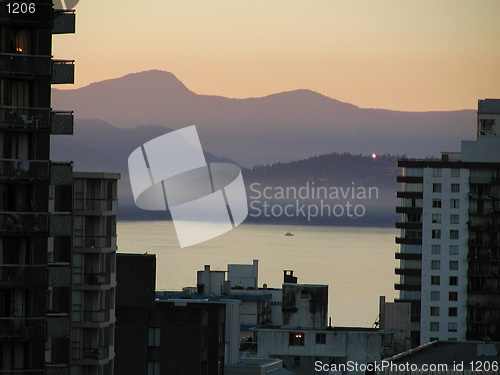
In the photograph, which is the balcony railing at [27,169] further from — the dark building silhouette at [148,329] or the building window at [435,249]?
the building window at [435,249]

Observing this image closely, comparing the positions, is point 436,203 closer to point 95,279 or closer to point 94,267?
point 94,267

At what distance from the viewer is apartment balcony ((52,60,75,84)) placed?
34406 mm

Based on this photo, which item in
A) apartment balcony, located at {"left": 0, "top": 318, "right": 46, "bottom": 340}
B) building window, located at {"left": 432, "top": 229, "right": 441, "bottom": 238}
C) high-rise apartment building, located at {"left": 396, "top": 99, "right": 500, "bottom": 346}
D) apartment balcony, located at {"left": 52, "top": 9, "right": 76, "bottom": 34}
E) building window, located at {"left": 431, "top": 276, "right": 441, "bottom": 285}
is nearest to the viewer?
apartment balcony, located at {"left": 0, "top": 318, "right": 46, "bottom": 340}

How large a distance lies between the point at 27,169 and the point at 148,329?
75.8ft

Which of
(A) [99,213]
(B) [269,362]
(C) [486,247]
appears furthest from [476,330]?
(A) [99,213]

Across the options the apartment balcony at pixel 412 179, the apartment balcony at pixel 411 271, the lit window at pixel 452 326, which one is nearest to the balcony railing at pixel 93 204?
the lit window at pixel 452 326

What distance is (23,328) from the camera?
33.2 metres

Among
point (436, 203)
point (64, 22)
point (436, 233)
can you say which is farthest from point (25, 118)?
point (436, 233)

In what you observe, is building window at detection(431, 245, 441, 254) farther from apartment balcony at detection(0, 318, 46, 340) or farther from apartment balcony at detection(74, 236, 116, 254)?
apartment balcony at detection(0, 318, 46, 340)

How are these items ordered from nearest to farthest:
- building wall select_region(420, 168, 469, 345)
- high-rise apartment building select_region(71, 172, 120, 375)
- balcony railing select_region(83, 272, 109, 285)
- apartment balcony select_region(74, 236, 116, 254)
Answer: high-rise apartment building select_region(71, 172, 120, 375) → balcony railing select_region(83, 272, 109, 285) → apartment balcony select_region(74, 236, 116, 254) → building wall select_region(420, 168, 469, 345)

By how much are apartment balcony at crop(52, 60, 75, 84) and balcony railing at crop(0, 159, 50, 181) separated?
2.09 m

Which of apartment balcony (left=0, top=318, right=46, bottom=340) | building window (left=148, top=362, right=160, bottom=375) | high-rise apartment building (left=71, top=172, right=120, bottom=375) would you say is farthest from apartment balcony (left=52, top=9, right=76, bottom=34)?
building window (left=148, top=362, right=160, bottom=375)

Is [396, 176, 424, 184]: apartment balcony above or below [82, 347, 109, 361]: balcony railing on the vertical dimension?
above

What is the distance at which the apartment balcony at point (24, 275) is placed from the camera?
3312 cm
